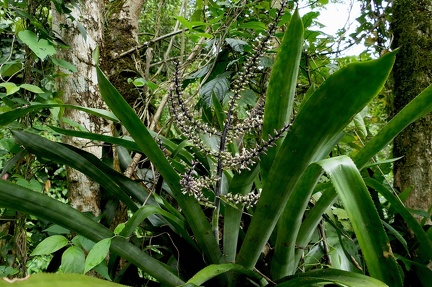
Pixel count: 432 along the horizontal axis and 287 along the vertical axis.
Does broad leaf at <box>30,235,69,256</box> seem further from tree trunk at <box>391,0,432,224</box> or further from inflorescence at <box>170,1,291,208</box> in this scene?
→ tree trunk at <box>391,0,432,224</box>

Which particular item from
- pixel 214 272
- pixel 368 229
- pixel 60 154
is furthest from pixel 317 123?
pixel 60 154

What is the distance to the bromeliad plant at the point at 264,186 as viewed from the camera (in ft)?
1.77

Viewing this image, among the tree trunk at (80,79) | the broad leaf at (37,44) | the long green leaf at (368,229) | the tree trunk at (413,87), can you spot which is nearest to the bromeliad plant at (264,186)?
the long green leaf at (368,229)

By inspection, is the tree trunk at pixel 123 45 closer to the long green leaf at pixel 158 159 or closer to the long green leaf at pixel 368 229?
the long green leaf at pixel 158 159

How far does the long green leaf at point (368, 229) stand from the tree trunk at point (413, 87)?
88 cm

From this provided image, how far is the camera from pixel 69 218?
2.25 ft

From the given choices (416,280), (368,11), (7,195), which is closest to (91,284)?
(7,195)

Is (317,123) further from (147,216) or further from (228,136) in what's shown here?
(147,216)

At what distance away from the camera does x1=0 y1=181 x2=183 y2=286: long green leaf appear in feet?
2.07

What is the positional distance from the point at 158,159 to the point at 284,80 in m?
0.30

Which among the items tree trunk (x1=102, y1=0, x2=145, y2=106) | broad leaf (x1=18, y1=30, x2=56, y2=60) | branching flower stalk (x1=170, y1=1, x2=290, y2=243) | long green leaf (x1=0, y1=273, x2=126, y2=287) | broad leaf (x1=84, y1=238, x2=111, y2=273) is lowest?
Result: broad leaf (x1=84, y1=238, x2=111, y2=273)

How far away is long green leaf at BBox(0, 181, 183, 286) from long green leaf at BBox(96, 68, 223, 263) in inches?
3.8

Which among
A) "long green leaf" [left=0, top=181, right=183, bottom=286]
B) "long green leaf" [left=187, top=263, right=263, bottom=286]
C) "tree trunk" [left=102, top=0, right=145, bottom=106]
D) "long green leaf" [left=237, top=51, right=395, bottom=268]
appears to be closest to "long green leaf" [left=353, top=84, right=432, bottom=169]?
"long green leaf" [left=237, top=51, right=395, bottom=268]

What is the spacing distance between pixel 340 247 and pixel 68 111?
36.3 inches
